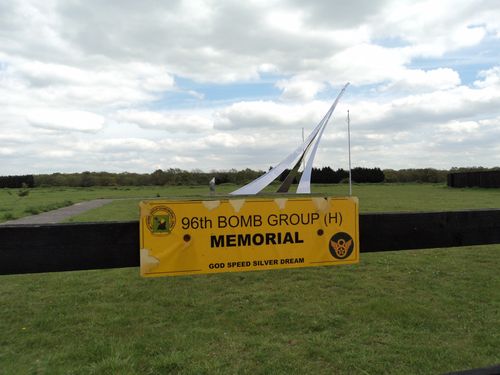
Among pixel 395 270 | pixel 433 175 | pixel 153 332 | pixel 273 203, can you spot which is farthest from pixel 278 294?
pixel 433 175

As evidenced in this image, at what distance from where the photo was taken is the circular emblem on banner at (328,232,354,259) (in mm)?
2873

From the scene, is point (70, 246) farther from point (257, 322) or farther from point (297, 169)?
point (297, 169)

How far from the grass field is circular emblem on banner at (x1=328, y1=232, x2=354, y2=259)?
0.82m

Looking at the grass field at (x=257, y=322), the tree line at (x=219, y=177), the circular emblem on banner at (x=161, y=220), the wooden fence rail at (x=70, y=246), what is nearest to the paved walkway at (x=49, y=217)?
the grass field at (x=257, y=322)

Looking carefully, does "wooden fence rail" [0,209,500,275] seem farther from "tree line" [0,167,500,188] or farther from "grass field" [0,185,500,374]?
"tree line" [0,167,500,188]

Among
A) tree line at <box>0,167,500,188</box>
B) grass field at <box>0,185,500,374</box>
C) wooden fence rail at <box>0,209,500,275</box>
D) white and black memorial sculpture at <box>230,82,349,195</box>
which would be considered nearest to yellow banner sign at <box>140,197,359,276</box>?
wooden fence rail at <box>0,209,500,275</box>

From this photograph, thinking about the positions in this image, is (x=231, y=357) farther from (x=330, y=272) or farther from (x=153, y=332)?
(x=330, y=272)

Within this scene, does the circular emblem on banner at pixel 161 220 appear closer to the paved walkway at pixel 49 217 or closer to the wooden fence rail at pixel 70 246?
the wooden fence rail at pixel 70 246

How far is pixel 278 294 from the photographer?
4957 millimetres

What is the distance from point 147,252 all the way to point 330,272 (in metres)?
3.87

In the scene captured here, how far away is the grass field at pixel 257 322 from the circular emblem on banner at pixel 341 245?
0.82 meters

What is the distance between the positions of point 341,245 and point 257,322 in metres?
1.50

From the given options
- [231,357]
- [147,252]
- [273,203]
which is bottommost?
[231,357]

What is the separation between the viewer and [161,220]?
2.60 m
